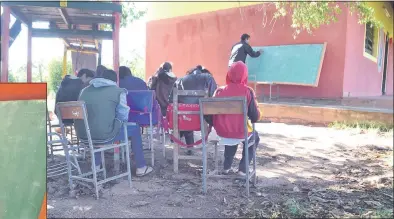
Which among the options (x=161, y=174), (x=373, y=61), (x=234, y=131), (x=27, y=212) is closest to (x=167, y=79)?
(x=161, y=174)

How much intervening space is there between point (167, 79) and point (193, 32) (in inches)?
260

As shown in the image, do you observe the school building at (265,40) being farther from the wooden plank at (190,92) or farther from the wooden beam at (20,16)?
the wooden beam at (20,16)

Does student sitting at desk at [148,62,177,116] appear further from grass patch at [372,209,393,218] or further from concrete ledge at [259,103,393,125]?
concrete ledge at [259,103,393,125]

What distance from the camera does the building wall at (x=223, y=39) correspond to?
29.9 feet

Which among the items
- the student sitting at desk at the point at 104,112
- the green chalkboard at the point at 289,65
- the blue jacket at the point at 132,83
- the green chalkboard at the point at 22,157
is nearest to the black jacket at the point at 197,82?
the blue jacket at the point at 132,83

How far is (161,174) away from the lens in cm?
425

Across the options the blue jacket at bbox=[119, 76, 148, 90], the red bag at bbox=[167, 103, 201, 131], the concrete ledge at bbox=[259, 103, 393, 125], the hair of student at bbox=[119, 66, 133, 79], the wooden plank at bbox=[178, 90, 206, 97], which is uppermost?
the hair of student at bbox=[119, 66, 133, 79]

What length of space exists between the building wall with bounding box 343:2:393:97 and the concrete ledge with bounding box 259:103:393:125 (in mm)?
1460

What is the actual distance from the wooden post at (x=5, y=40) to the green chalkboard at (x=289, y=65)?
8.10 metres

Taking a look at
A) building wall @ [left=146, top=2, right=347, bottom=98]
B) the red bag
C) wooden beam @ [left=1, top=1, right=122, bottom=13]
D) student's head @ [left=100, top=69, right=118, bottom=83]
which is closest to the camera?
wooden beam @ [left=1, top=1, right=122, bottom=13]

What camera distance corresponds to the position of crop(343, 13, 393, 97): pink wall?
9.10m

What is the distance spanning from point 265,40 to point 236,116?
22.9ft

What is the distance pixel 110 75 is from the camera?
106 inches

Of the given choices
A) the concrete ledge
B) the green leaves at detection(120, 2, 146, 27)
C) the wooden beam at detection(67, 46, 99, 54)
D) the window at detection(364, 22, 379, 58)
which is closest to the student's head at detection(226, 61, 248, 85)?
the wooden beam at detection(67, 46, 99, 54)
